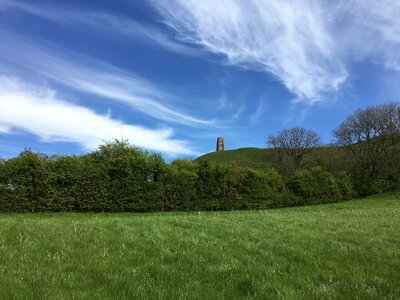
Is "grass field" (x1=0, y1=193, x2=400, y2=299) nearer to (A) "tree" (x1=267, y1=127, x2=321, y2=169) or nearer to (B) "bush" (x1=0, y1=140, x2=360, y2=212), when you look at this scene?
(B) "bush" (x1=0, y1=140, x2=360, y2=212)

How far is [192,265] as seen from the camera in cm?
780

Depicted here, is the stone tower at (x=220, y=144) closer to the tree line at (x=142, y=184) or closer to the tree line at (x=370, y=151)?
the tree line at (x=370, y=151)

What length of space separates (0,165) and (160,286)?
26288mm

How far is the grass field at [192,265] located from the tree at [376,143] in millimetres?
50792

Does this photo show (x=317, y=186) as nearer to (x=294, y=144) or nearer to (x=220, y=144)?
(x=294, y=144)

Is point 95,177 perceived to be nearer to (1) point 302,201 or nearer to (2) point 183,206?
(2) point 183,206

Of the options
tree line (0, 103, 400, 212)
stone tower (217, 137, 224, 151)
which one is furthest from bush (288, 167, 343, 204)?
stone tower (217, 137, 224, 151)

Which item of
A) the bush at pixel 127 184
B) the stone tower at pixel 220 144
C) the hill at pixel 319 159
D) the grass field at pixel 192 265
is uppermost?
the stone tower at pixel 220 144

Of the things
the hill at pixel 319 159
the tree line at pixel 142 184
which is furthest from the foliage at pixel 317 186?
the hill at pixel 319 159

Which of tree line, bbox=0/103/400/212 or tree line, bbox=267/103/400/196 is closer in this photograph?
tree line, bbox=0/103/400/212

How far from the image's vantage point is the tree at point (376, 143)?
58.5m

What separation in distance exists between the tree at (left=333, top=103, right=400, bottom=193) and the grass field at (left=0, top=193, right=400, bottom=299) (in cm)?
5079

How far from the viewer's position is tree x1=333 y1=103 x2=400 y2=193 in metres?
58.5

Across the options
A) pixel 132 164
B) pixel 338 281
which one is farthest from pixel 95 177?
pixel 338 281
